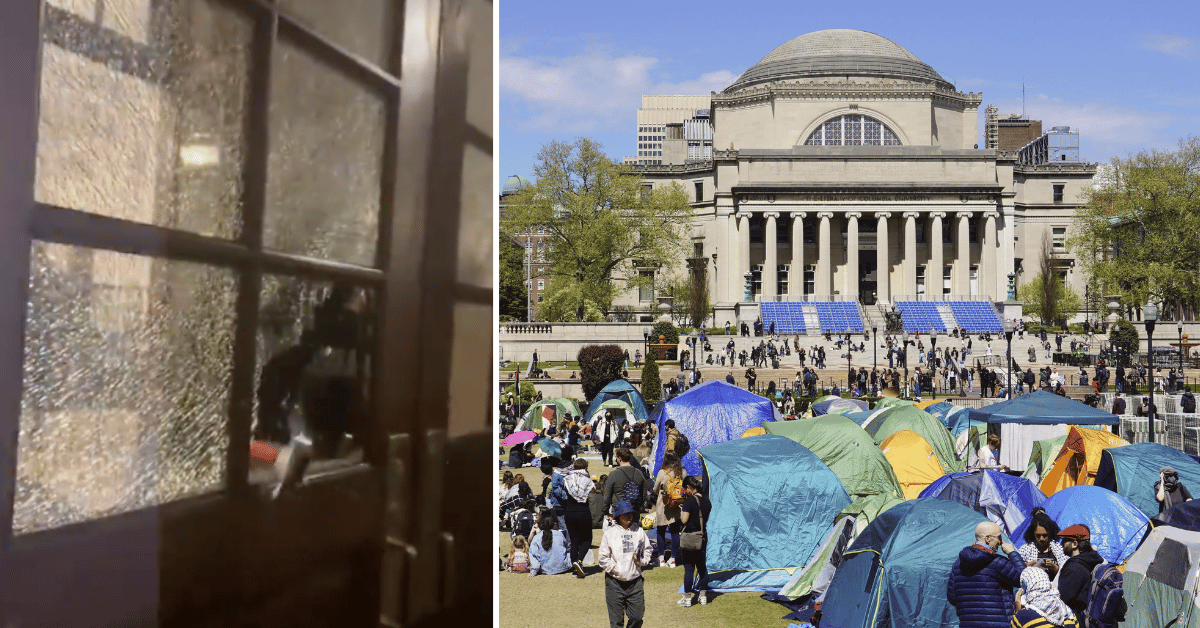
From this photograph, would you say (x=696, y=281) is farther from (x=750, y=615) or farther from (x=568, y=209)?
(x=750, y=615)

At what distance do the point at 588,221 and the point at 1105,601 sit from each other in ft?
178

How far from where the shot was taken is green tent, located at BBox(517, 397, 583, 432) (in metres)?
26.8

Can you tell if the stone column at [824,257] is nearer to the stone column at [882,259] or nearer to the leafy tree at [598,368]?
the stone column at [882,259]

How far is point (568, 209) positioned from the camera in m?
61.9

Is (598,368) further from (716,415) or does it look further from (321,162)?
(321,162)

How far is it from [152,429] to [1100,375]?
40.5 m

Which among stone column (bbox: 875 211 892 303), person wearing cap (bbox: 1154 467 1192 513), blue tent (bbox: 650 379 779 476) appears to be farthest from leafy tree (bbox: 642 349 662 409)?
stone column (bbox: 875 211 892 303)

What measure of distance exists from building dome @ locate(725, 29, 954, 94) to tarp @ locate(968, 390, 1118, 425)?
72172 mm

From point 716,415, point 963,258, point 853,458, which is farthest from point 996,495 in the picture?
point 963,258

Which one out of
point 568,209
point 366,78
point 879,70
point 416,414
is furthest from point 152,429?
point 879,70

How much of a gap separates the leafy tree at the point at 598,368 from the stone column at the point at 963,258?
48107 mm

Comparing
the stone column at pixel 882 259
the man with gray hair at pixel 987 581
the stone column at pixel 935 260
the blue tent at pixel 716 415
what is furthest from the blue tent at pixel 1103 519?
the stone column at pixel 935 260

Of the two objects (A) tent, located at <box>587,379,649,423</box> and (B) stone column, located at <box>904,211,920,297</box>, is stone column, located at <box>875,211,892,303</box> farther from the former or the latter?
(A) tent, located at <box>587,379,649,423</box>

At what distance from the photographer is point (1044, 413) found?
59.3ft
